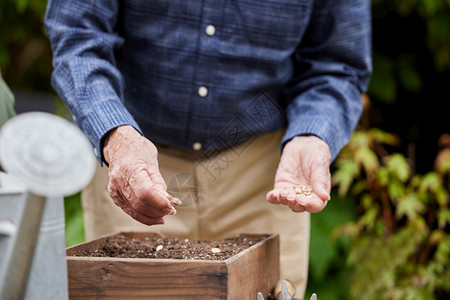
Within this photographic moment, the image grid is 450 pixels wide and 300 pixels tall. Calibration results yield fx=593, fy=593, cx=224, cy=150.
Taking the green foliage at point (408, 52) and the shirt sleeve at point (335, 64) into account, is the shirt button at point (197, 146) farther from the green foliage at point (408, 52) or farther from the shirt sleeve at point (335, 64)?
the green foliage at point (408, 52)

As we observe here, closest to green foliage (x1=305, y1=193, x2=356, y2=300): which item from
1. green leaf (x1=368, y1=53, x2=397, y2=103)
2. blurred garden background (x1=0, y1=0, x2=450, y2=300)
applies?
blurred garden background (x1=0, y1=0, x2=450, y2=300)

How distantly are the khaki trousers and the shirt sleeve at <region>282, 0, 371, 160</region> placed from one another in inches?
6.0

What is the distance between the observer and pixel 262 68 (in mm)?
1353

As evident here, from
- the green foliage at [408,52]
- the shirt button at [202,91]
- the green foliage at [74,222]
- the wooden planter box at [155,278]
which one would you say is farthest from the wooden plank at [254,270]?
the green foliage at [408,52]

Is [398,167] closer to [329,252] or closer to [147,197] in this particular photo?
[329,252]

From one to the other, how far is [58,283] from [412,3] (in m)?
2.24

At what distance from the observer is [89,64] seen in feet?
3.74

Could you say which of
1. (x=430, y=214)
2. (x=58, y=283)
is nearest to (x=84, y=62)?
(x=58, y=283)

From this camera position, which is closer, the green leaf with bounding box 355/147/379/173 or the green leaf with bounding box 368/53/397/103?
the green leaf with bounding box 355/147/379/173

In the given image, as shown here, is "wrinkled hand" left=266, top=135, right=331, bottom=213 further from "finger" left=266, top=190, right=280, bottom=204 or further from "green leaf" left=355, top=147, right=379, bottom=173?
"green leaf" left=355, top=147, right=379, bottom=173

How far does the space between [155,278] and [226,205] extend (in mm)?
641

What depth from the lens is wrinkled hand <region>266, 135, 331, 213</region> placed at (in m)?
1.01

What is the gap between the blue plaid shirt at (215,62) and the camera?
1229 millimetres

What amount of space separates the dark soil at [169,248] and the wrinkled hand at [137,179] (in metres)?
0.06
